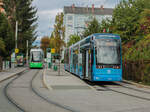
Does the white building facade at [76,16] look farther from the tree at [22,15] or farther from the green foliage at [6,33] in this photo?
the green foliage at [6,33]

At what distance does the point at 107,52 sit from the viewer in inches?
674

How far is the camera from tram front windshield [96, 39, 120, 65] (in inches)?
671

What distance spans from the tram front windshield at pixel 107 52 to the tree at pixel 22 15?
4136cm

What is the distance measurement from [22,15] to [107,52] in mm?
44466

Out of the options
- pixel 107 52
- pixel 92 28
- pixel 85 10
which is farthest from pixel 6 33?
pixel 85 10

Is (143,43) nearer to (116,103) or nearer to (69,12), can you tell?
(116,103)

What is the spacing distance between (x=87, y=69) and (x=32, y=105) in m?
9.34

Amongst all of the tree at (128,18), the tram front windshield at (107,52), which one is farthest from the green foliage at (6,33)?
the tram front windshield at (107,52)

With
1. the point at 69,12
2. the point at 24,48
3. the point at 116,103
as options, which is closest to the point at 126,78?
the point at 116,103

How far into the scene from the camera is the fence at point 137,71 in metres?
17.8

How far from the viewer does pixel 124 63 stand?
22.6m

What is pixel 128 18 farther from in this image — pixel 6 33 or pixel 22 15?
pixel 22 15

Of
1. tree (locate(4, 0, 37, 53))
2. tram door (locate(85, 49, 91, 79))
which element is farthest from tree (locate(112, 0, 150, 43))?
Answer: tree (locate(4, 0, 37, 53))

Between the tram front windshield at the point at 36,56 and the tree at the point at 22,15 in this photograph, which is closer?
the tram front windshield at the point at 36,56
